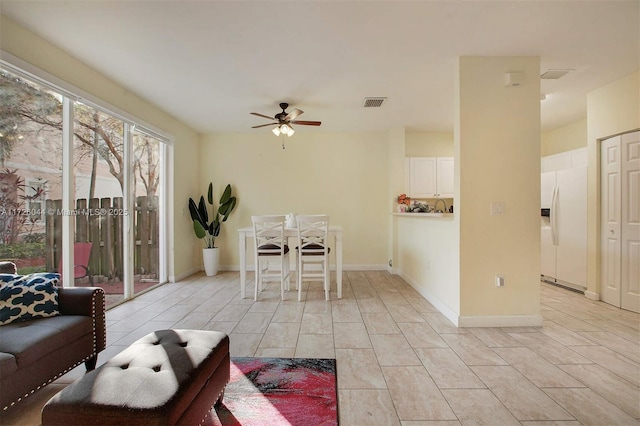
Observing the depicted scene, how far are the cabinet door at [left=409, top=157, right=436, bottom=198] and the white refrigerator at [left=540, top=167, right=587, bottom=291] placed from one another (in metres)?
1.70

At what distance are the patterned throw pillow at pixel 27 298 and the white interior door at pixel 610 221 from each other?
5604mm

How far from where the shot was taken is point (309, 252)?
3.66 m

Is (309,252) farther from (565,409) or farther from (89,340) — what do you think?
(565,409)

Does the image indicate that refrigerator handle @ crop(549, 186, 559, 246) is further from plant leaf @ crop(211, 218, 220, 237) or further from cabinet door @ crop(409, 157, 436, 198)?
plant leaf @ crop(211, 218, 220, 237)

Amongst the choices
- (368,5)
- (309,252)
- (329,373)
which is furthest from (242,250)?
(368,5)

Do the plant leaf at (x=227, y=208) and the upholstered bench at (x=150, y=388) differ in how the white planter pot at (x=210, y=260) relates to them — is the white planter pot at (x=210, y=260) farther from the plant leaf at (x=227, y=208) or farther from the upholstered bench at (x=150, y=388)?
the upholstered bench at (x=150, y=388)

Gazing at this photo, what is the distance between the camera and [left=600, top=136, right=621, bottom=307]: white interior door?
A: 3258mm

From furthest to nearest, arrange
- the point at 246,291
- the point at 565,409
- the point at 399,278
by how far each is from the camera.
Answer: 1. the point at 399,278
2. the point at 246,291
3. the point at 565,409

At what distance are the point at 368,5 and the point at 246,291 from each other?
360 cm

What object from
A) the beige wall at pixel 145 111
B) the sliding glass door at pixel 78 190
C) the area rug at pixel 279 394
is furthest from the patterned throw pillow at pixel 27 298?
the beige wall at pixel 145 111

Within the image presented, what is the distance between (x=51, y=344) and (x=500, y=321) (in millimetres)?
3615

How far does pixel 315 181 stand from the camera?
17.7ft

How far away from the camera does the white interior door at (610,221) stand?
3.26 metres

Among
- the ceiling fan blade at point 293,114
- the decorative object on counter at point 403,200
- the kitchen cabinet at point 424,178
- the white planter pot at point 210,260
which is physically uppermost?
the ceiling fan blade at point 293,114
